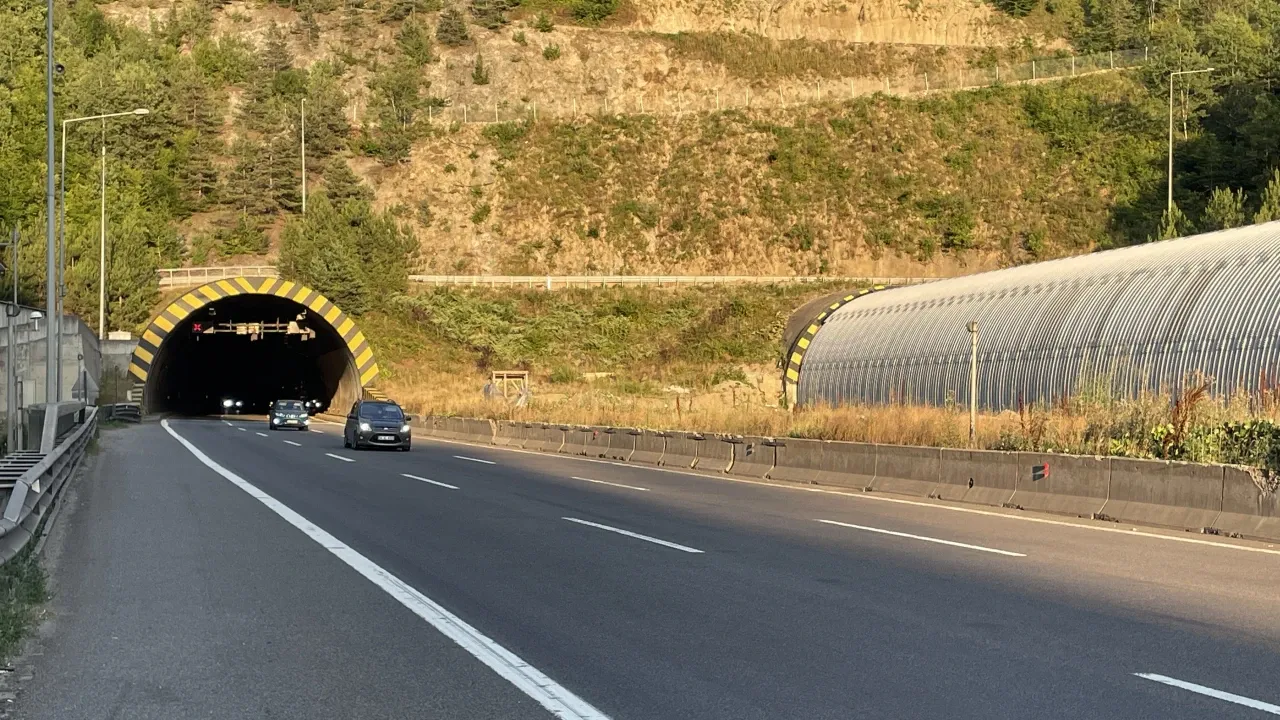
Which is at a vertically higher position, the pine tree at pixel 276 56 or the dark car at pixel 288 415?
the pine tree at pixel 276 56

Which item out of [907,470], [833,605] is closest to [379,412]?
[907,470]

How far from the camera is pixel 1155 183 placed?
85375mm

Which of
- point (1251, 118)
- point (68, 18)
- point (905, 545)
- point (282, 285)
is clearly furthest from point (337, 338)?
point (68, 18)

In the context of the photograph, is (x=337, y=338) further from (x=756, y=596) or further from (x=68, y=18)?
(x=68, y=18)

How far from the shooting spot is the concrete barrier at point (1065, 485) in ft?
60.1

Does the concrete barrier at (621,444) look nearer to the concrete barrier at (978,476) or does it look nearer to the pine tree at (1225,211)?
the concrete barrier at (978,476)

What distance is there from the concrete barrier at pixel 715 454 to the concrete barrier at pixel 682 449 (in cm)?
21

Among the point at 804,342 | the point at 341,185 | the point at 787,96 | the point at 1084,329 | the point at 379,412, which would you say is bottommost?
the point at 379,412

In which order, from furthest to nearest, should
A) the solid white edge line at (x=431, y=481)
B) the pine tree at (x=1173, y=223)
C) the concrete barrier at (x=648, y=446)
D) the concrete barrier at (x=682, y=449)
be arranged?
1. the pine tree at (x=1173, y=223)
2. the concrete barrier at (x=648, y=446)
3. the concrete barrier at (x=682, y=449)
4. the solid white edge line at (x=431, y=481)

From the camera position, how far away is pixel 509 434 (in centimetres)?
4347

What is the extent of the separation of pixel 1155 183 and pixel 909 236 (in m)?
15.4

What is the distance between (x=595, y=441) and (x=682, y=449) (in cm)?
583

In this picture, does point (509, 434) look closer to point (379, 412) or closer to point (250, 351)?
point (379, 412)

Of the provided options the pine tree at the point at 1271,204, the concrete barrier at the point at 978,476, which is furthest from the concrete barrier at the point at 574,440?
the pine tree at the point at 1271,204
